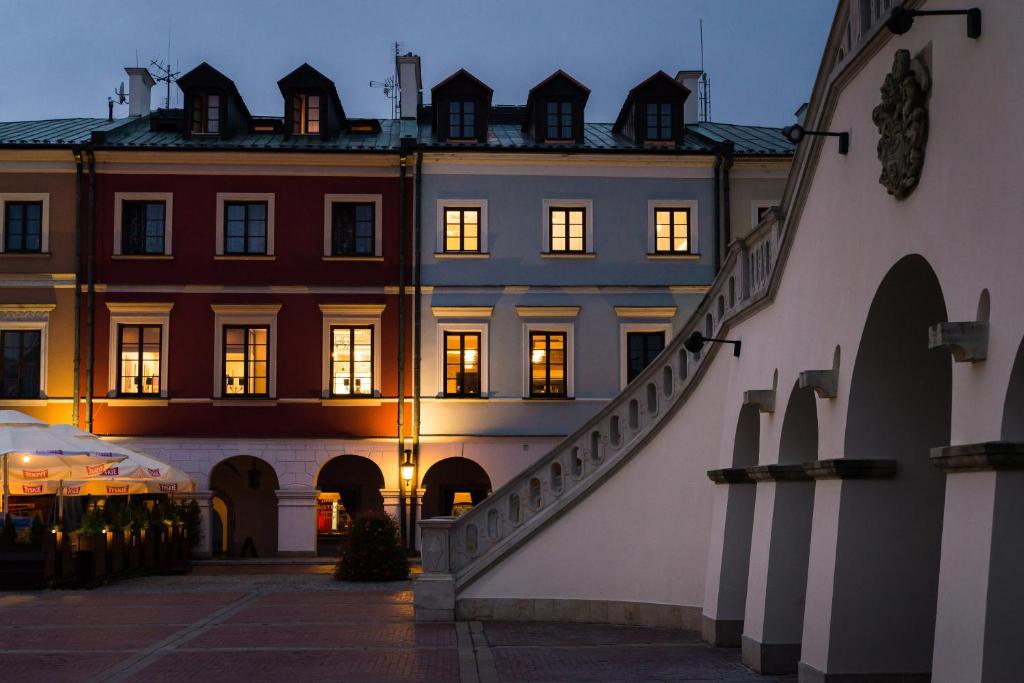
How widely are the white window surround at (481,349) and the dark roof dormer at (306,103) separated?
6.21 meters

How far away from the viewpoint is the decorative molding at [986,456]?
7336 mm

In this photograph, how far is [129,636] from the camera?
15977 millimetres

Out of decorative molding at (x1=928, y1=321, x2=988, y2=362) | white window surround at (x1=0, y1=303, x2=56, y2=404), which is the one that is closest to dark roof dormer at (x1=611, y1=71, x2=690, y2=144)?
white window surround at (x1=0, y1=303, x2=56, y2=404)

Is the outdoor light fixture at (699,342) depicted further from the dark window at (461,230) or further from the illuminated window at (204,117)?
the illuminated window at (204,117)

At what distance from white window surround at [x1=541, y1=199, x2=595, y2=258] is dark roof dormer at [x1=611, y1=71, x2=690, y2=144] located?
2.40 metres

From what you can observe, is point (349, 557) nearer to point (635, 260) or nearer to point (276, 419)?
point (276, 419)

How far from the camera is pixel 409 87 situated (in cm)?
3678

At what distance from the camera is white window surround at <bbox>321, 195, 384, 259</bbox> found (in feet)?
104

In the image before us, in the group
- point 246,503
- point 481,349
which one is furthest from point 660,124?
point 246,503

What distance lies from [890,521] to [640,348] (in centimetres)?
2158

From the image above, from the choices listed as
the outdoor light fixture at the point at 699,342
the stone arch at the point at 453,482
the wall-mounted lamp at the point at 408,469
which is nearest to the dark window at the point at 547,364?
the wall-mounted lamp at the point at 408,469

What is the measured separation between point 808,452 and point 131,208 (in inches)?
910

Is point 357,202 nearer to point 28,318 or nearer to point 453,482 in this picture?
point 453,482

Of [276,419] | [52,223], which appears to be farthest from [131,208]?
[276,419]
